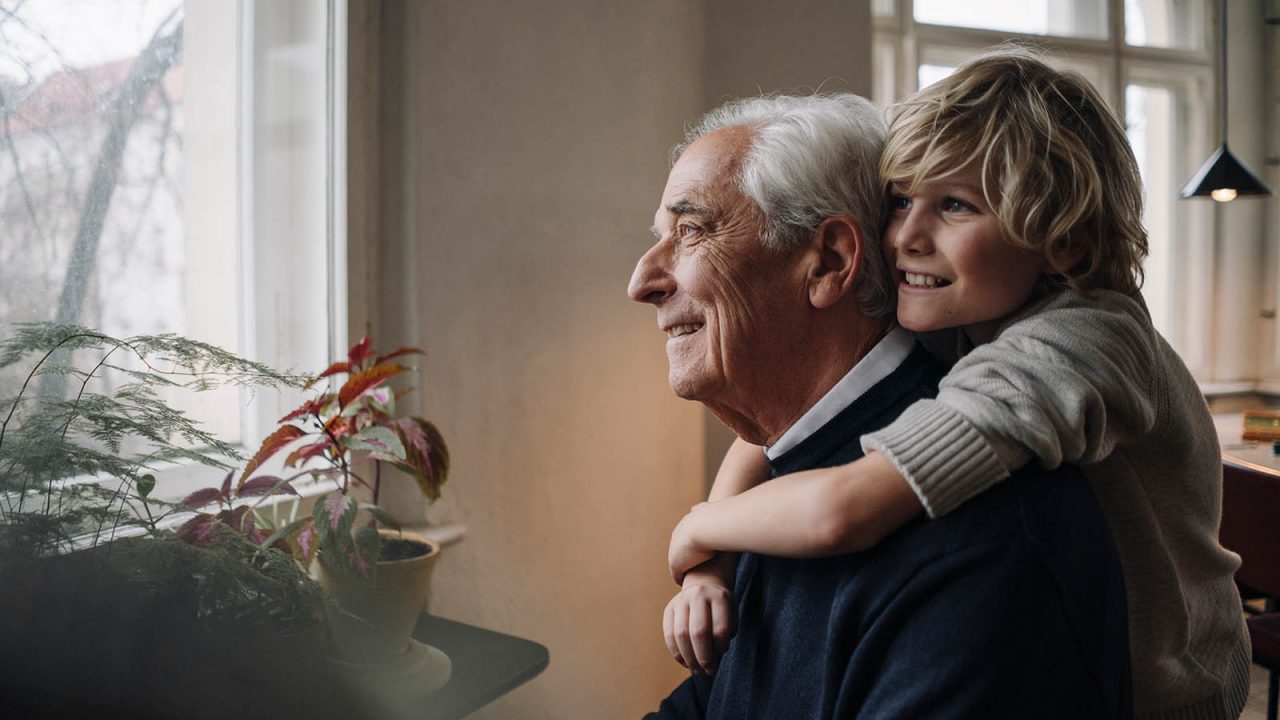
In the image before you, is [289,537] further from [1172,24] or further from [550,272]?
[1172,24]

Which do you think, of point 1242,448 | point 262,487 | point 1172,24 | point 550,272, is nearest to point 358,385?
point 262,487

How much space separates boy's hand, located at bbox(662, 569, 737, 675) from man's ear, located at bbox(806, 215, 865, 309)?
374 mm

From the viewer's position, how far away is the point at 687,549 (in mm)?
1144

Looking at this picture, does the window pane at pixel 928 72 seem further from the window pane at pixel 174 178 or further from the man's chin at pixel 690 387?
the man's chin at pixel 690 387

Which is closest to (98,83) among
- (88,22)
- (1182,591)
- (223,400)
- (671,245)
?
(88,22)

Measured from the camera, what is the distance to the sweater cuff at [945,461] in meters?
0.87

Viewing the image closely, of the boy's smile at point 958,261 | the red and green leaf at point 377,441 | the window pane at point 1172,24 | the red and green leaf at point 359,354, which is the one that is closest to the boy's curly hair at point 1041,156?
the boy's smile at point 958,261

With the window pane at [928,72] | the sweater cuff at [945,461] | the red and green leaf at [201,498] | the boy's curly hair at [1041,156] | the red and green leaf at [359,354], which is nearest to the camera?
the sweater cuff at [945,461]

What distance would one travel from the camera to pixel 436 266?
2.16 m

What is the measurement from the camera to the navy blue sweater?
2.88 ft

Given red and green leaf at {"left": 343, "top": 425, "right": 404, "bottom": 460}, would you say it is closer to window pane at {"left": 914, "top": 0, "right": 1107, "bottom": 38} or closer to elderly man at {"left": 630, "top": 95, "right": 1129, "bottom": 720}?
elderly man at {"left": 630, "top": 95, "right": 1129, "bottom": 720}

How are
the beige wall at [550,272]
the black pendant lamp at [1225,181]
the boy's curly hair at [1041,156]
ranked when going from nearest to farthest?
the boy's curly hair at [1041,156], the beige wall at [550,272], the black pendant lamp at [1225,181]

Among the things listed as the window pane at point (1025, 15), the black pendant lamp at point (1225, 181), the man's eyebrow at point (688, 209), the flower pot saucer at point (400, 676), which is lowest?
the flower pot saucer at point (400, 676)

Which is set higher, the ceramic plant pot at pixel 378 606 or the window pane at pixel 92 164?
the window pane at pixel 92 164
